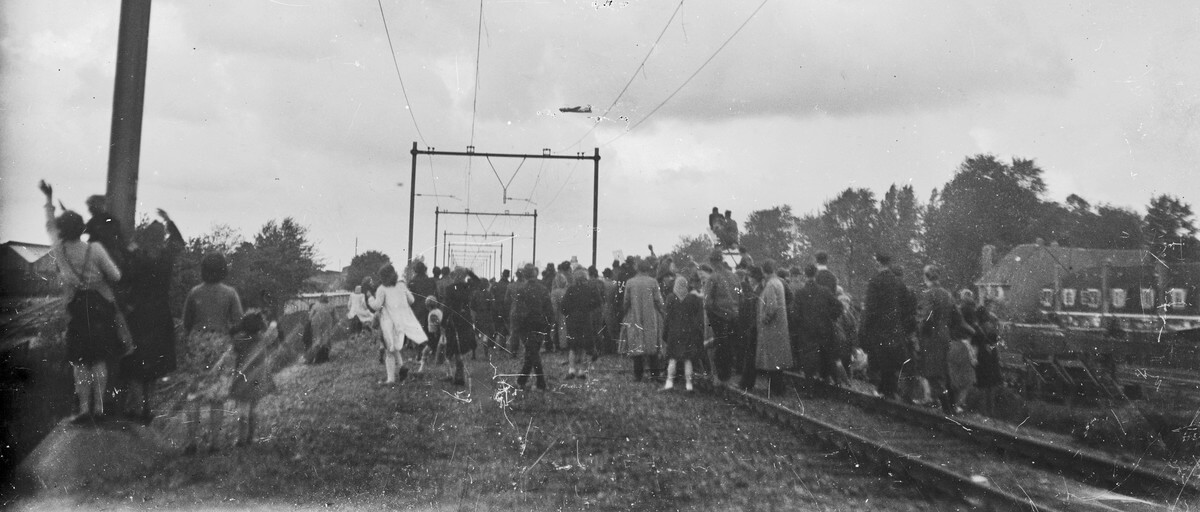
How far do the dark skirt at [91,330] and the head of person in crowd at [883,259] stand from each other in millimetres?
5611

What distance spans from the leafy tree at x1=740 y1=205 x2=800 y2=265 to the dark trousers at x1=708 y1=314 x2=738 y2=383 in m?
0.75

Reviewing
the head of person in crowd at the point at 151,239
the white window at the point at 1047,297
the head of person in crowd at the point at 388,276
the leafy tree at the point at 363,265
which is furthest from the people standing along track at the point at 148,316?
the white window at the point at 1047,297

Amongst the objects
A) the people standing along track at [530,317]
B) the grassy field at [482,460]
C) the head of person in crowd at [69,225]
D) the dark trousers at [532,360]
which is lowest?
the grassy field at [482,460]

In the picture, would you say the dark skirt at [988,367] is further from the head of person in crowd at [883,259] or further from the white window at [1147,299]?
the white window at [1147,299]

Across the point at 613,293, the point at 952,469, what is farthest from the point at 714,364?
the point at 952,469

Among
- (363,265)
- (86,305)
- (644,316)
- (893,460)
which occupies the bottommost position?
(893,460)

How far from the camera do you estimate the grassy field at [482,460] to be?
4684 mm

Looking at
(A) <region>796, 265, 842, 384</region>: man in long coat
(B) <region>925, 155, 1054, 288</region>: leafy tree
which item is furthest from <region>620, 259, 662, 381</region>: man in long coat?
(B) <region>925, 155, 1054, 288</region>: leafy tree

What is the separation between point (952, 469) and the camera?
4754 millimetres

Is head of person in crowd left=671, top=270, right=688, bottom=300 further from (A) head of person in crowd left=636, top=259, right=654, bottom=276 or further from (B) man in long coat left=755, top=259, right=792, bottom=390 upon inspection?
(B) man in long coat left=755, top=259, right=792, bottom=390

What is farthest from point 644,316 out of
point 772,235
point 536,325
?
point 772,235

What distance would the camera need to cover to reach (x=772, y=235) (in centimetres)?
588

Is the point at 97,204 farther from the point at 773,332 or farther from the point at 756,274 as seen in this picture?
the point at 773,332

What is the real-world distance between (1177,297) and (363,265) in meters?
6.18
